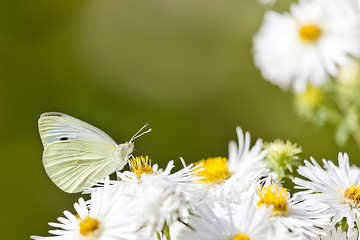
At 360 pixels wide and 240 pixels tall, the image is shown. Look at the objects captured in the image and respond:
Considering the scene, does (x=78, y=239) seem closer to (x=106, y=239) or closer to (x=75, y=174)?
(x=106, y=239)

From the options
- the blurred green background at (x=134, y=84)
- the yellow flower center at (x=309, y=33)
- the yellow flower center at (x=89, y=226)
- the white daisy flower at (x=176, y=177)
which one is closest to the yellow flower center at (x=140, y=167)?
the white daisy flower at (x=176, y=177)

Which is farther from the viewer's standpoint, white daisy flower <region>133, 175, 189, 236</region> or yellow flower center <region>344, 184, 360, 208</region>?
yellow flower center <region>344, 184, 360, 208</region>

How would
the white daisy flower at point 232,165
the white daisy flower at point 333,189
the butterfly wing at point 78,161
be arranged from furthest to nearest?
1. the butterfly wing at point 78,161
2. the white daisy flower at point 232,165
3. the white daisy flower at point 333,189

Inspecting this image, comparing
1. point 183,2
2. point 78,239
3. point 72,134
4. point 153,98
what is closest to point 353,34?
point 72,134

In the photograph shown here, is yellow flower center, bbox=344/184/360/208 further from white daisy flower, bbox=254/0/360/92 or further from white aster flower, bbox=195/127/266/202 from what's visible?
white daisy flower, bbox=254/0/360/92

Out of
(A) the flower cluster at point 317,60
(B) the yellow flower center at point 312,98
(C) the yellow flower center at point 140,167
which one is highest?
(A) the flower cluster at point 317,60

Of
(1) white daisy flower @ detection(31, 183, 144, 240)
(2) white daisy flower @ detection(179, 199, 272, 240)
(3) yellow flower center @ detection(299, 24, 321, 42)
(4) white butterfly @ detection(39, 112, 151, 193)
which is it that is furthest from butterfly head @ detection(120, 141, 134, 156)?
(3) yellow flower center @ detection(299, 24, 321, 42)

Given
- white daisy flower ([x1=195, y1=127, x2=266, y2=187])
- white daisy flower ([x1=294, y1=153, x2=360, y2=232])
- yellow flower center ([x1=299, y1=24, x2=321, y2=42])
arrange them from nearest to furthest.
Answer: white daisy flower ([x1=294, y1=153, x2=360, y2=232])
white daisy flower ([x1=195, y1=127, x2=266, y2=187])
yellow flower center ([x1=299, y1=24, x2=321, y2=42])

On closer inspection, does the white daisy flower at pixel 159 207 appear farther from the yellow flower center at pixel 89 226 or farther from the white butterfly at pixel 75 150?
the white butterfly at pixel 75 150
